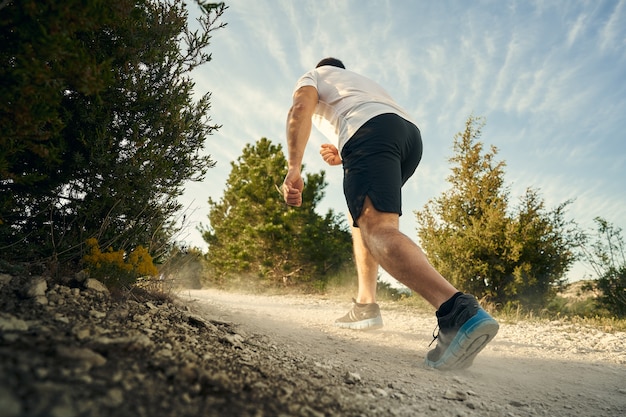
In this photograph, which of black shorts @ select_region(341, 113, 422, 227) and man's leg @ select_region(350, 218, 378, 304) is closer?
black shorts @ select_region(341, 113, 422, 227)

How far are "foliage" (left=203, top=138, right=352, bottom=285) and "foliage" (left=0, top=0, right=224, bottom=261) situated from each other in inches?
362

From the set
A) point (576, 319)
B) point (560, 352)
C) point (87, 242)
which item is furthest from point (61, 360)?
point (576, 319)

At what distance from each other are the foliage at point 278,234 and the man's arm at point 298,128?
946cm

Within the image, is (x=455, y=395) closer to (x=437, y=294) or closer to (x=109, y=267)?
(x=437, y=294)

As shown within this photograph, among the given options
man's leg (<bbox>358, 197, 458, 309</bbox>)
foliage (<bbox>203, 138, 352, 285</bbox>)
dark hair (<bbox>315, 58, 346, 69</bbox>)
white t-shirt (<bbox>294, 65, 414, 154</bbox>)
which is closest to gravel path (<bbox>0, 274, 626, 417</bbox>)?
man's leg (<bbox>358, 197, 458, 309</bbox>)

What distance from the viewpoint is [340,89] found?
2.73 metres

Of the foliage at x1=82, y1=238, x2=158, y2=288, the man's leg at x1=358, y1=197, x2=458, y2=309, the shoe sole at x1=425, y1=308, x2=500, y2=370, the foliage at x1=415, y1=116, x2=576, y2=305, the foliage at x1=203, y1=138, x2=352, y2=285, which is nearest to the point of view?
the shoe sole at x1=425, y1=308, x2=500, y2=370

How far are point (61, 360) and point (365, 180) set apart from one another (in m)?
1.72

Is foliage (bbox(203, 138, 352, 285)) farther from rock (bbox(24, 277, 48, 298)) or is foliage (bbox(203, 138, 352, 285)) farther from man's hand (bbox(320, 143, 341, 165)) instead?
rock (bbox(24, 277, 48, 298))

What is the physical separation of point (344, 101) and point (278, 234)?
10.2 meters

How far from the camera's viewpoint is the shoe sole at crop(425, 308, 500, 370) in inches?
73.2

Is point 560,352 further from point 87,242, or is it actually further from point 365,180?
point 87,242

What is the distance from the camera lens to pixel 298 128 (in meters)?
2.75

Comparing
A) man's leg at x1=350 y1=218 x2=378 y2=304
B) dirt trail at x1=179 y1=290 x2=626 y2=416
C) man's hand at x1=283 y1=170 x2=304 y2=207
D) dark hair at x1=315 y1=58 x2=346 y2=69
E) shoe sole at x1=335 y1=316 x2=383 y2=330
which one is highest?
dark hair at x1=315 y1=58 x2=346 y2=69
